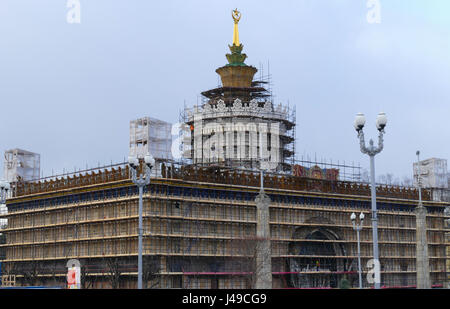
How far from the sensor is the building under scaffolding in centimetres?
6719

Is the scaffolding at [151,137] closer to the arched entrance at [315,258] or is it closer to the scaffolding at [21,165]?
the arched entrance at [315,258]

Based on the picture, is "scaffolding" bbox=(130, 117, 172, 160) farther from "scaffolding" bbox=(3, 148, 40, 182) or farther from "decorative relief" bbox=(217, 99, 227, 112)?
"scaffolding" bbox=(3, 148, 40, 182)

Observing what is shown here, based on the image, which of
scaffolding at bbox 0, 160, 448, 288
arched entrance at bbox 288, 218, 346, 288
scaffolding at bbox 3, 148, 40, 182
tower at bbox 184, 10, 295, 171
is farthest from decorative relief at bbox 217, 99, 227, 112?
scaffolding at bbox 3, 148, 40, 182

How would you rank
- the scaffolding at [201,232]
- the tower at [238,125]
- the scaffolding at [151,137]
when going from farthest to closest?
the tower at [238,125] < the scaffolding at [151,137] < the scaffolding at [201,232]

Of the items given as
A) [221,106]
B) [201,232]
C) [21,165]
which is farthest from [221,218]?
[21,165]

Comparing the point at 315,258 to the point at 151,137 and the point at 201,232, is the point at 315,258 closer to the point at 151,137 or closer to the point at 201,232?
the point at 201,232

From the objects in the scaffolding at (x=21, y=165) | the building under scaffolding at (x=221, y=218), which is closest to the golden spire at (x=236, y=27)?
the building under scaffolding at (x=221, y=218)

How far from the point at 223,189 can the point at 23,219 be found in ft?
84.9

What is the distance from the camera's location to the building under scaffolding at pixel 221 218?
67.2 metres

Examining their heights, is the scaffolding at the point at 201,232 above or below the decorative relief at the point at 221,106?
below

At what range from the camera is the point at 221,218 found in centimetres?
7112

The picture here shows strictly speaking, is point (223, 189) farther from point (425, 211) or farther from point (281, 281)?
point (425, 211)

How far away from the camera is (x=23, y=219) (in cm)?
8188
